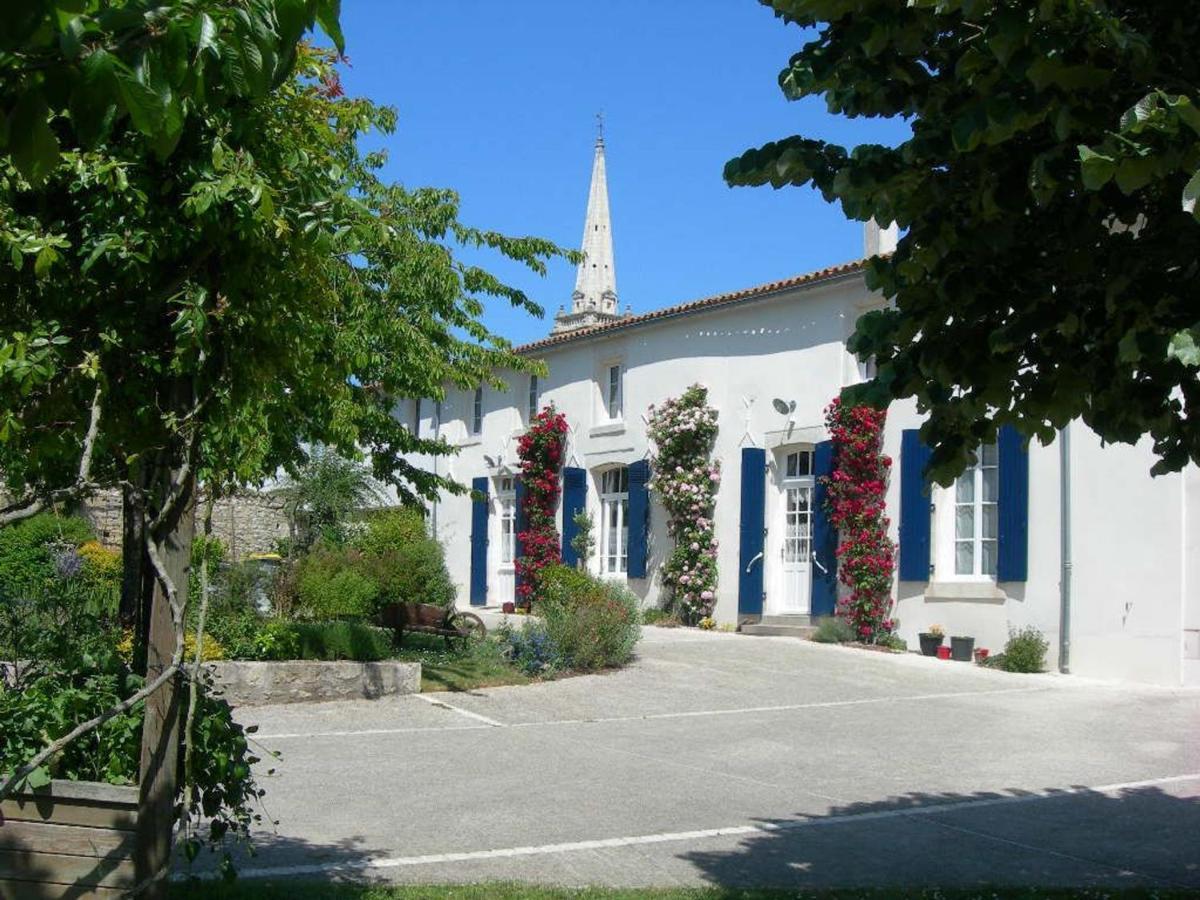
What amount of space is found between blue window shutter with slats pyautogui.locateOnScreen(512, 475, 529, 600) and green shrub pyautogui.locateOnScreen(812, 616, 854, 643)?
7.91 metres

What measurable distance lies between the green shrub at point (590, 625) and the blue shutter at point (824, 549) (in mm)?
3524

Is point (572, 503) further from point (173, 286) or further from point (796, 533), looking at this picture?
point (173, 286)

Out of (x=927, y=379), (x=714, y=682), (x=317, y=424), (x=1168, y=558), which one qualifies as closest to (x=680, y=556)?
(x=714, y=682)

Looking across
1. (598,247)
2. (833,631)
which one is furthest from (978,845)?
(598,247)

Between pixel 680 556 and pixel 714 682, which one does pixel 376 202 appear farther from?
pixel 680 556

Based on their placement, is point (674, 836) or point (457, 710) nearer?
point (674, 836)

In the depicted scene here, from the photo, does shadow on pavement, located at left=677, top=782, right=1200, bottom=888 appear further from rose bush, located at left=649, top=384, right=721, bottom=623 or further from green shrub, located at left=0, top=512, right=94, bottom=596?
green shrub, located at left=0, top=512, right=94, bottom=596

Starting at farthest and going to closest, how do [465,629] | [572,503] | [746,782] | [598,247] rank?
1. [598,247]
2. [572,503]
3. [465,629]
4. [746,782]

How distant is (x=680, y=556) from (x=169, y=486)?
16.6 meters

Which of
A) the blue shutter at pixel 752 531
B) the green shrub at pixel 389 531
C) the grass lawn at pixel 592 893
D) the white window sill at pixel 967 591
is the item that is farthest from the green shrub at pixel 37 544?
the grass lawn at pixel 592 893

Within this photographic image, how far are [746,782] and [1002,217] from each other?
5.78 meters

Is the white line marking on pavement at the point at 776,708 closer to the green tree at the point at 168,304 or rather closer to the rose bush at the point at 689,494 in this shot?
the rose bush at the point at 689,494

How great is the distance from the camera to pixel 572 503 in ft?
78.7

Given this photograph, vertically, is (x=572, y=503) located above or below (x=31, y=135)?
below
